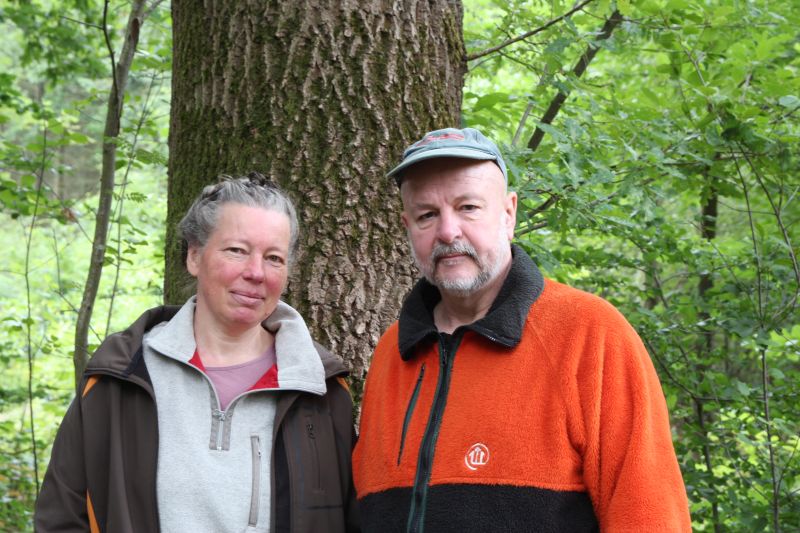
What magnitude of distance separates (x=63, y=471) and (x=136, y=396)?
0.95ft

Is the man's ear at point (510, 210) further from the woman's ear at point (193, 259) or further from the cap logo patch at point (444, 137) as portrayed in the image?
the woman's ear at point (193, 259)

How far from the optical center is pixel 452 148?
2.13 m

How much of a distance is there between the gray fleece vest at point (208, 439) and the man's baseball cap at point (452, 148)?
0.75 m

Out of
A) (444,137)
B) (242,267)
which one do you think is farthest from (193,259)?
(444,137)

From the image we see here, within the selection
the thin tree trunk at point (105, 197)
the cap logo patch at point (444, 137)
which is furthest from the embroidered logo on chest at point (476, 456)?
the thin tree trunk at point (105, 197)

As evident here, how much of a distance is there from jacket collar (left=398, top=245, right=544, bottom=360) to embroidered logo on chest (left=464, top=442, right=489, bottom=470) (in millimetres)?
286

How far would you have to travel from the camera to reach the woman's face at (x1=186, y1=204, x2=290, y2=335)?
7.75 ft

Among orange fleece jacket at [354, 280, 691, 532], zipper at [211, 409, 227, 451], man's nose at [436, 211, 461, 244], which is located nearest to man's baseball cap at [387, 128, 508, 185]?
man's nose at [436, 211, 461, 244]

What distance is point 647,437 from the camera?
5.86 feet

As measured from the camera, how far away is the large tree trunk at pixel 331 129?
294 cm

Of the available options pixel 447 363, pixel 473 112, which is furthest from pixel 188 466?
pixel 473 112

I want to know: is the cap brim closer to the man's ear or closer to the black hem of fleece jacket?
the man's ear

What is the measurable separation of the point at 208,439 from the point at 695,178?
11.2ft

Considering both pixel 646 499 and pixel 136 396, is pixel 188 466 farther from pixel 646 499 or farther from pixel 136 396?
pixel 646 499
